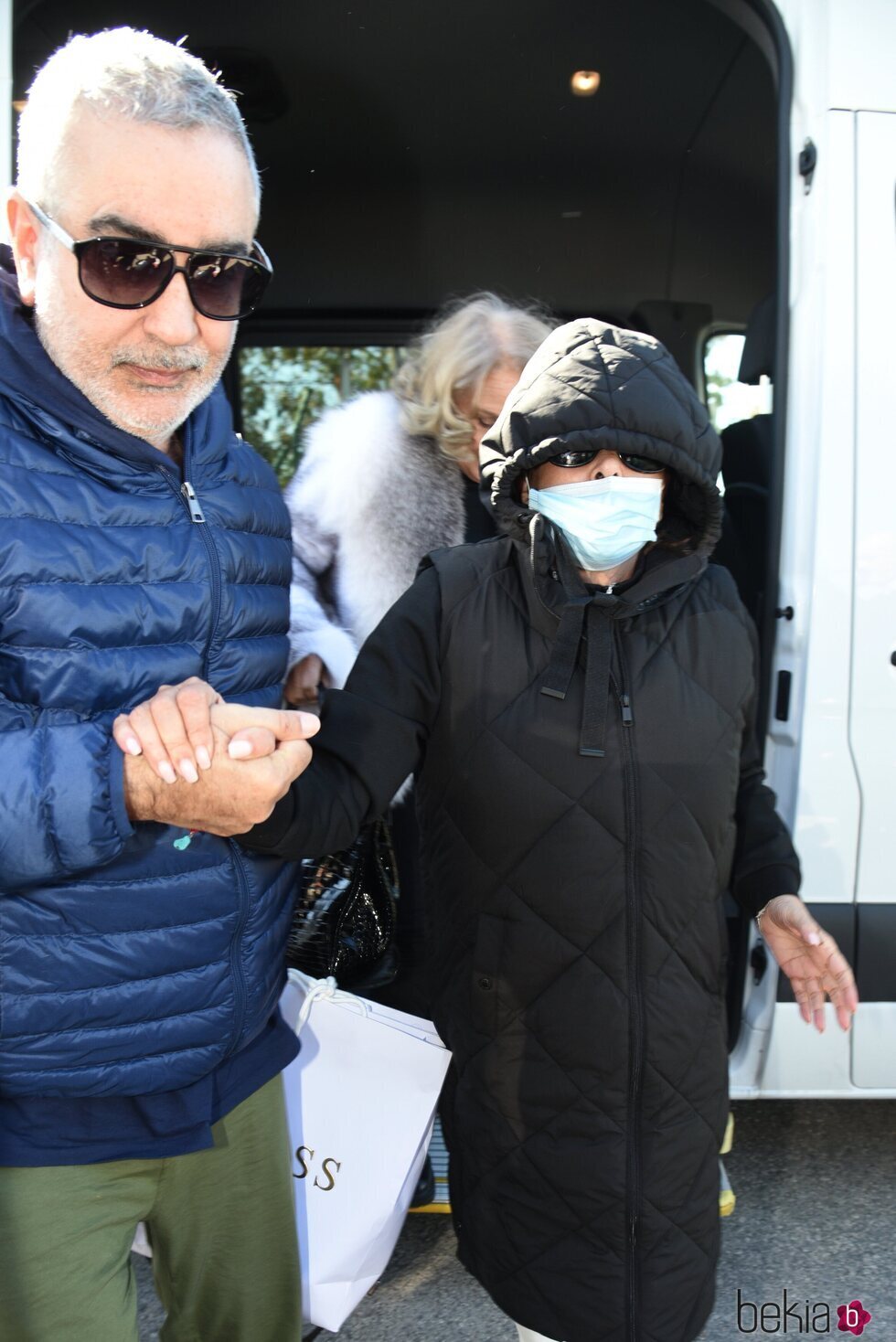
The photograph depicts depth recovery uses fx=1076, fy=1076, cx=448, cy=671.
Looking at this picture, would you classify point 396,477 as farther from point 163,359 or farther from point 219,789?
point 219,789

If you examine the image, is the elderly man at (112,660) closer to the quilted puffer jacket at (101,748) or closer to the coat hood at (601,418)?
the quilted puffer jacket at (101,748)

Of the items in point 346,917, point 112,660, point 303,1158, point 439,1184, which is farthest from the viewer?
point 439,1184

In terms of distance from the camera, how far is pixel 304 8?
2.95m

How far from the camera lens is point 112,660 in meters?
1.26

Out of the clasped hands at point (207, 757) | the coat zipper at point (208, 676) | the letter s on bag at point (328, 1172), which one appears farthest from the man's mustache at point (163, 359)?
the letter s on bag at point (328, 1172)

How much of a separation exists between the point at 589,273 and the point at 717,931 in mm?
3393

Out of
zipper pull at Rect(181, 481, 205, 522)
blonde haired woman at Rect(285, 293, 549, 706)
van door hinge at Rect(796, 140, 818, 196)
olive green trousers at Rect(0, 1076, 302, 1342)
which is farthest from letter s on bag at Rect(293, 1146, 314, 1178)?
van door hinge at Rect(796, 140, 818, 196)

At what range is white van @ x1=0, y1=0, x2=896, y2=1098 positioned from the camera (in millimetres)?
2082

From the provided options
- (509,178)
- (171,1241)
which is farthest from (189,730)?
(509,178)

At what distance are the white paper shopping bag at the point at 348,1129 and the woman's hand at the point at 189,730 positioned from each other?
65cm

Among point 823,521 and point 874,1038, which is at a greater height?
point 823,521

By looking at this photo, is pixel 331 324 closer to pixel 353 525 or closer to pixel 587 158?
pixel 587 158

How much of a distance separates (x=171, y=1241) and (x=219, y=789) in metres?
0.72

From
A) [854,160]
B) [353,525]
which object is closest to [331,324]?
[353,525]
